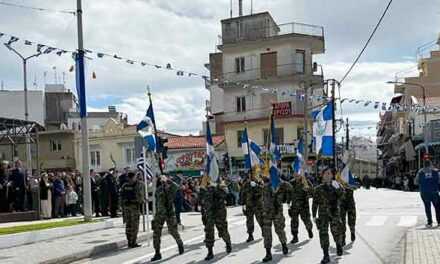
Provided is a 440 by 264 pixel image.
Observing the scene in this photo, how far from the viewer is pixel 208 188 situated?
15195 mm

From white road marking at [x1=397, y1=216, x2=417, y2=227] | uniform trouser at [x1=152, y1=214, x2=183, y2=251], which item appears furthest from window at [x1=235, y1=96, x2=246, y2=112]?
uniform trouser at [x1=152, y1=214, x2=183, y2=251]

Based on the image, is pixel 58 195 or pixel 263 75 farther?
pixel 263 75

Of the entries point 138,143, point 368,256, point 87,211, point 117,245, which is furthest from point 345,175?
point 87,211

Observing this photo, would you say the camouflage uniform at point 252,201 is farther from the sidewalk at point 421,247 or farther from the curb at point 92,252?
the curb at point 92,252

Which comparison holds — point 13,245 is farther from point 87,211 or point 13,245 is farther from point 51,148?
point 51,148

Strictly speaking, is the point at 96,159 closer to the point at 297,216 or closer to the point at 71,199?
the point at 71,199

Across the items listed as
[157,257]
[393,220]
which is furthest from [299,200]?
[393,220]

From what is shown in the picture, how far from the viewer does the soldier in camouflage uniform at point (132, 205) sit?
55.9 ft

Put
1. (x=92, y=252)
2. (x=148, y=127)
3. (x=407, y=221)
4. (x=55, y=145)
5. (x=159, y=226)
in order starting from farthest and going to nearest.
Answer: (x=55, y=145) < (x=407, y=221) < (x=148, y=127) < (x=92, y=252) < (x=159, y=226)

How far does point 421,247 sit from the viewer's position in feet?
46.1

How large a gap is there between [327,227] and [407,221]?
31.5ft

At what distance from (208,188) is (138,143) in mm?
6438

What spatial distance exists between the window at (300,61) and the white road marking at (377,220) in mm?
37372

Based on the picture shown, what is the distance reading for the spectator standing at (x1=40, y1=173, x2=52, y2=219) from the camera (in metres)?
23.9
